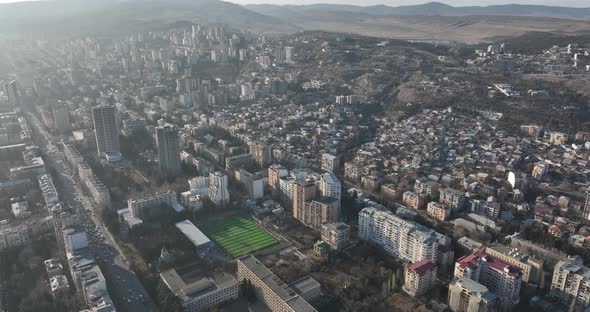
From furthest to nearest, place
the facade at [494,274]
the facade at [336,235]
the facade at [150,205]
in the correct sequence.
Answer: the facade at [150,205] < the facade at [336,235] < the facade at [494,274]

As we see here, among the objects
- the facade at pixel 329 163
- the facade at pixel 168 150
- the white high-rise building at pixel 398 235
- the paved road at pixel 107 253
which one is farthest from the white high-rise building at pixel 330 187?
the facade at pixel 168 150

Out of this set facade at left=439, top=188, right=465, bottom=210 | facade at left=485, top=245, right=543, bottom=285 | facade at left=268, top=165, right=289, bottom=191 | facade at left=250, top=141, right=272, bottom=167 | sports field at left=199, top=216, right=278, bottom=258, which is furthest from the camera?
facade at left=250, top=141, right=272, bottom=167

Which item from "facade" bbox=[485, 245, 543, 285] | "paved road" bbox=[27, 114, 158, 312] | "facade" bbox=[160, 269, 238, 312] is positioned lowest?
"paved road" bbox=[27, 114, 158, 312]

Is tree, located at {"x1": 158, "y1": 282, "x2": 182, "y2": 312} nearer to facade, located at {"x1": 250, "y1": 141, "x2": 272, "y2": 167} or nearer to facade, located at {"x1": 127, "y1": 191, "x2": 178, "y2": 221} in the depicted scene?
facade, located at {"x1": 127, "y1": 191, "x2": 178, "y2": 221}

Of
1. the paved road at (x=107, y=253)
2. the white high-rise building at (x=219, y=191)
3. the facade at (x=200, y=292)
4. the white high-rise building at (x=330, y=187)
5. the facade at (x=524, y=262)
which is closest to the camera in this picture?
the facade at (x=200, y=292)

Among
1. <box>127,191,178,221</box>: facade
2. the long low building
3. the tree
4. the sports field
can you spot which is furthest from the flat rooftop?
the tree

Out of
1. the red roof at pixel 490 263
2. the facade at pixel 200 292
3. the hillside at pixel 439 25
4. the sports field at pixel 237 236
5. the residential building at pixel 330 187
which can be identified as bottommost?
the sports field at pixel 237 236

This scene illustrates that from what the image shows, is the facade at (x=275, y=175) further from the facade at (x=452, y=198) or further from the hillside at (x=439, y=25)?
the hillside at (x=439, y=25)
